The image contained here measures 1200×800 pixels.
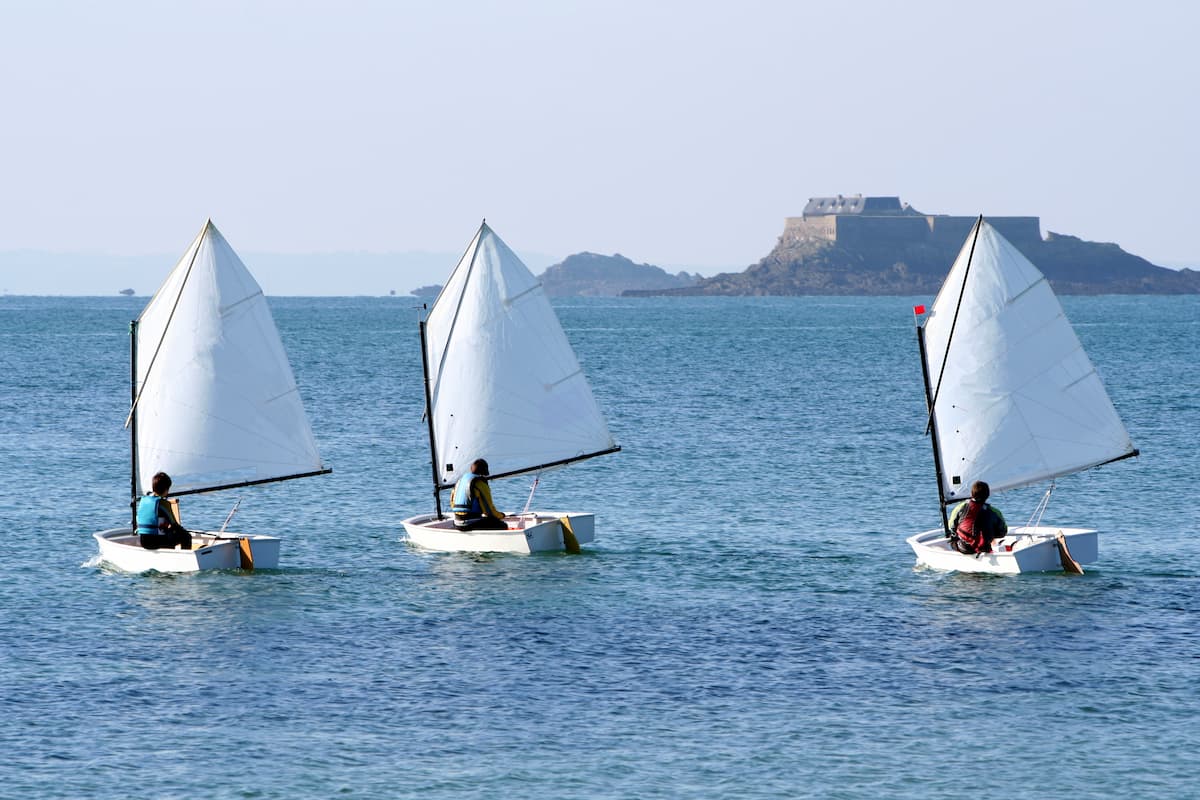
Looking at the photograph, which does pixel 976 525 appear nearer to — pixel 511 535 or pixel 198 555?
pixel 511 535

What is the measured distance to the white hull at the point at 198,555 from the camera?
35719 mm

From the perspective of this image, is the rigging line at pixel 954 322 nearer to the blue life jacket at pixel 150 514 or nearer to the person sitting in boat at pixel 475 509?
the person sitting in boat at pixel 475 509

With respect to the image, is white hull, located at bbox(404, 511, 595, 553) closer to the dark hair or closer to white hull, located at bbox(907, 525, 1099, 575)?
the dark hair

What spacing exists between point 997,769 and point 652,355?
127655mm

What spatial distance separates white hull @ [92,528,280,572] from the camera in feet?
117

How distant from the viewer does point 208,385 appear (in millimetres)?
38656

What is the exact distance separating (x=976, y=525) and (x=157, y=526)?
1734 cm

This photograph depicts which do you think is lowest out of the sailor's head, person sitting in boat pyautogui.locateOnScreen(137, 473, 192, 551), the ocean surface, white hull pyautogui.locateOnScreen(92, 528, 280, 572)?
the ocean surface

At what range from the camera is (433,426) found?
4209cm

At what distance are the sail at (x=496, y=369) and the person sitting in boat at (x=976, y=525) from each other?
10.4 meters

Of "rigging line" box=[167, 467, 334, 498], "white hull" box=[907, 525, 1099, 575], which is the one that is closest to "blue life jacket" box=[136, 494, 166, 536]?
"rigging line" box=[167, 467, 334, 498]

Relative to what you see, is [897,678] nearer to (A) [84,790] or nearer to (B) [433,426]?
(A) [84,790]

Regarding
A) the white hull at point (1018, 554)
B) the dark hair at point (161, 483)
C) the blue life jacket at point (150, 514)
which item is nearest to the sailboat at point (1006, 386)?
the white hull at point (1018, 554)

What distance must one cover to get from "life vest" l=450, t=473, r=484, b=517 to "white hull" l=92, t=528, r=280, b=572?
14.4ft
